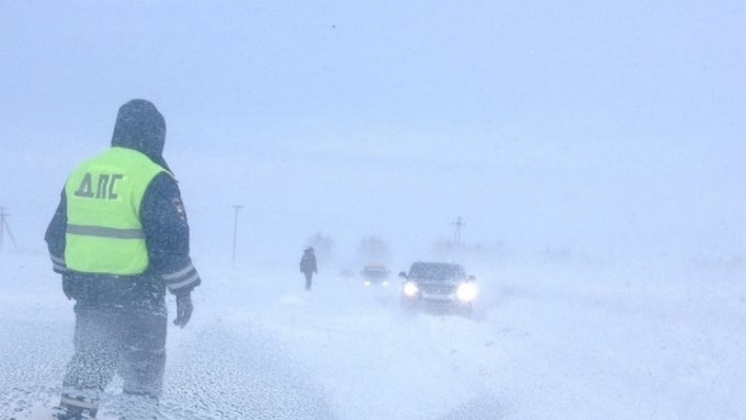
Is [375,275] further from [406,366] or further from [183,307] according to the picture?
[183,307]

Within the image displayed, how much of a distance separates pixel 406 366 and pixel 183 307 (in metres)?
6.61

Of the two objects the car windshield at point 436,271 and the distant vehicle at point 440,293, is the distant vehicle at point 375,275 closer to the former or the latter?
the car windshield at point 436,271

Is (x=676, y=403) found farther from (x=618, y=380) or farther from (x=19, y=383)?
(x=19, y=383)

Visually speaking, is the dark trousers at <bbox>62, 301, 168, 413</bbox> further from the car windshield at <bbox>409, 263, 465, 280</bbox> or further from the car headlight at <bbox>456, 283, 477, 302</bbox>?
the car windshield at <bbox>409, 263, 465, 280</bbox>

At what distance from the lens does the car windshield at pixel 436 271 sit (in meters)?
27.0

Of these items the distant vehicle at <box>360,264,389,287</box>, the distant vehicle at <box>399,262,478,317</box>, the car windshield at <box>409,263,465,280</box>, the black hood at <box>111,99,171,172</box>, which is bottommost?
the distant vehicle at <box>360,264,389,287</box>

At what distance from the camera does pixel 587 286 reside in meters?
51.3

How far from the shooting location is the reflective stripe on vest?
18.4 feet

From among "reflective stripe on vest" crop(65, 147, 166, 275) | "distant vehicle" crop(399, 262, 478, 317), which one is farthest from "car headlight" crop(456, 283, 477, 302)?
"reflective stripe on vest" crop(65, 147, 166, 275)

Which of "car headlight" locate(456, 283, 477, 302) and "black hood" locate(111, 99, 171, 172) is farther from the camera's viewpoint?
"car headlight" locate(456, 283, 477, 302)

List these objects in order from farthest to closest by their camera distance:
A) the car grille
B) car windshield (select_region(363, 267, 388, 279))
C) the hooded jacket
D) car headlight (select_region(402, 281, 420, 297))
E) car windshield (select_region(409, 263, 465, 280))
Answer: car windshield (select_region(363, 267, 388, 279)) → car windshield (select_region(409, 263, 465, 280)) → car headlight (select_region(402, 281, 420, 297)) → the car grille → the hooded jacket

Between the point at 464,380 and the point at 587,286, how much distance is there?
1614 inches

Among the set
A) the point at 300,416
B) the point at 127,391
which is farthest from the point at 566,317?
the point at 127,391

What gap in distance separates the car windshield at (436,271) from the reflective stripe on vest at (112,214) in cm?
2126
